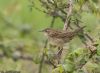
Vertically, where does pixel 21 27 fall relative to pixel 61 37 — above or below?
below

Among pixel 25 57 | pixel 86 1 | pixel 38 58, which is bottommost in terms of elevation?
pixel 25 57

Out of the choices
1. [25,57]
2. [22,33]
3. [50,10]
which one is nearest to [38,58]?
[50,10]

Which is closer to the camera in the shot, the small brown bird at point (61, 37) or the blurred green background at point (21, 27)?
the small brown bird at point (61, 37)

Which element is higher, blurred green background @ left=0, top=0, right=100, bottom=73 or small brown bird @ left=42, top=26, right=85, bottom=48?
small brown bird @ left=42, top=26, right=85, bottom=48

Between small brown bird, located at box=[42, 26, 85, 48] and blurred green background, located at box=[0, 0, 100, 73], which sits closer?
small brown bird, located at box=[42, 26, 85, 48]

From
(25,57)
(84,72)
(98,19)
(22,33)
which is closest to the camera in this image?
(84,72)

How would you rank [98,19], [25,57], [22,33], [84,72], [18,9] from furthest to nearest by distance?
[18,9]
[22,33]
[25,57]
[98,19]
[84,72]

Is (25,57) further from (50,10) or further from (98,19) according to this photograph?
(50,10)

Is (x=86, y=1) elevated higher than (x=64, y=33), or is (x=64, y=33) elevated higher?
(x=86, y=1)

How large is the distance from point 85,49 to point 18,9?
5.10 meters

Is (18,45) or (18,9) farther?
(18,9)

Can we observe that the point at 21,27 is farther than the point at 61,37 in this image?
Yes

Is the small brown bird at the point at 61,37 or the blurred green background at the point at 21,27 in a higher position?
the small brown bird at the point at 61,37

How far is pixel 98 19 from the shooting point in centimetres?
396
